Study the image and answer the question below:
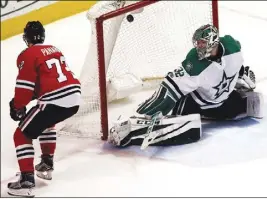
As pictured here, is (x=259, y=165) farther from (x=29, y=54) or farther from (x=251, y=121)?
(x=29, y=54)

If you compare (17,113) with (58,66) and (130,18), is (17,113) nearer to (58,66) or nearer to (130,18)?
(58,66)

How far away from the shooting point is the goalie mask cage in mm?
3141

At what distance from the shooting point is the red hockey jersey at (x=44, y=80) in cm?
272

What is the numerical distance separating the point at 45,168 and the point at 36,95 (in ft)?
0.89

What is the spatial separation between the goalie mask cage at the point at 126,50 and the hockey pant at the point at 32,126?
0.34 m

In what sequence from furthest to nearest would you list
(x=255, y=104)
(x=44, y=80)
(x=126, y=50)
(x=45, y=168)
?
(x=126, y=50)
(x=255, y=104)
(x=45, y=168)
(x=44, y=80)

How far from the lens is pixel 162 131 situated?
10.0 feet

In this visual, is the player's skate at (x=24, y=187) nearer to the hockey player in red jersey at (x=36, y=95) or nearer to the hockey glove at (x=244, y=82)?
the hockey player in red jersey at (x=36, y=95)

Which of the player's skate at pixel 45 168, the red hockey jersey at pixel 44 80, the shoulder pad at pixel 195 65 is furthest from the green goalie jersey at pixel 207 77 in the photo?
the player's skate at pixel 45 168

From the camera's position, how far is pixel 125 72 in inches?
134

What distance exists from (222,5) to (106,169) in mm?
2023

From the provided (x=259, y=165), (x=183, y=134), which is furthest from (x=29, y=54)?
(x=259, y=165)

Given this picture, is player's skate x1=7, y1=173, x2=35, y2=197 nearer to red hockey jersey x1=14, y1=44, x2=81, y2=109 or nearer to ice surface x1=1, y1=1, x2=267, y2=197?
ice surface x1=1, y1=1, x2=267, y2=197

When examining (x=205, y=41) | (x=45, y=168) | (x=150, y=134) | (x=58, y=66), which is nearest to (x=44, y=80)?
(x=58, y=66)
